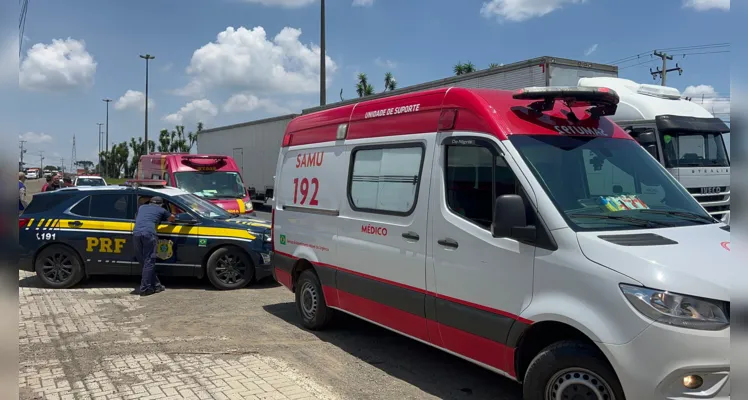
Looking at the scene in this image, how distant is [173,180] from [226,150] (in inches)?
507

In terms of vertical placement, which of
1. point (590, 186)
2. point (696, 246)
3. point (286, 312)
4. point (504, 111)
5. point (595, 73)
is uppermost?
point (595, 73)

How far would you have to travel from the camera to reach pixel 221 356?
218 inches

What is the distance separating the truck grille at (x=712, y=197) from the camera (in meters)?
9.50

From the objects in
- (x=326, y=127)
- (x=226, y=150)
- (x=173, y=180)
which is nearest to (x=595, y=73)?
(x=326, y=127)

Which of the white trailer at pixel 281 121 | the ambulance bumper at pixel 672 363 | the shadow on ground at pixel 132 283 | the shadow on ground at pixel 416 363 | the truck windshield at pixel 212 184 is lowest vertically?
the shadow on ground at pixel 416 363

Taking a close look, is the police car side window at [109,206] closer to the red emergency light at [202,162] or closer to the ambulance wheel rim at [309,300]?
the ambulance wheel rim at [309,300]

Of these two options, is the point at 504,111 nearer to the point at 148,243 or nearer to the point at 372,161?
the point at 372,161

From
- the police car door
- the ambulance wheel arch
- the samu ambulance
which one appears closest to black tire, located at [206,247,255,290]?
the police car door

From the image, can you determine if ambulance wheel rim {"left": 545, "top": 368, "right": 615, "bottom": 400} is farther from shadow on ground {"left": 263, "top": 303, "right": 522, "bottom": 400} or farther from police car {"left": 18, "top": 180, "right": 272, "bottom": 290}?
police car {"left": 18, "top": 180, "right": 272, "bottom": 290}

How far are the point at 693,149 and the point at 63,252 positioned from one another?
11.0 metres

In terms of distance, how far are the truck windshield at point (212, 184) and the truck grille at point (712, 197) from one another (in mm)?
10226

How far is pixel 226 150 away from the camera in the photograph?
87.2 feet

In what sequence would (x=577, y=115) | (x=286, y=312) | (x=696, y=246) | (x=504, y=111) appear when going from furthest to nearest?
(x=286, y=312) → (x=577, y=115) → (x=504, y=111) → (x=696, y=246)

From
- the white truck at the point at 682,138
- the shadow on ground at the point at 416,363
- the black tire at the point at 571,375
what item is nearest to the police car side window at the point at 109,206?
the shadow on ground at the point at 416,363
